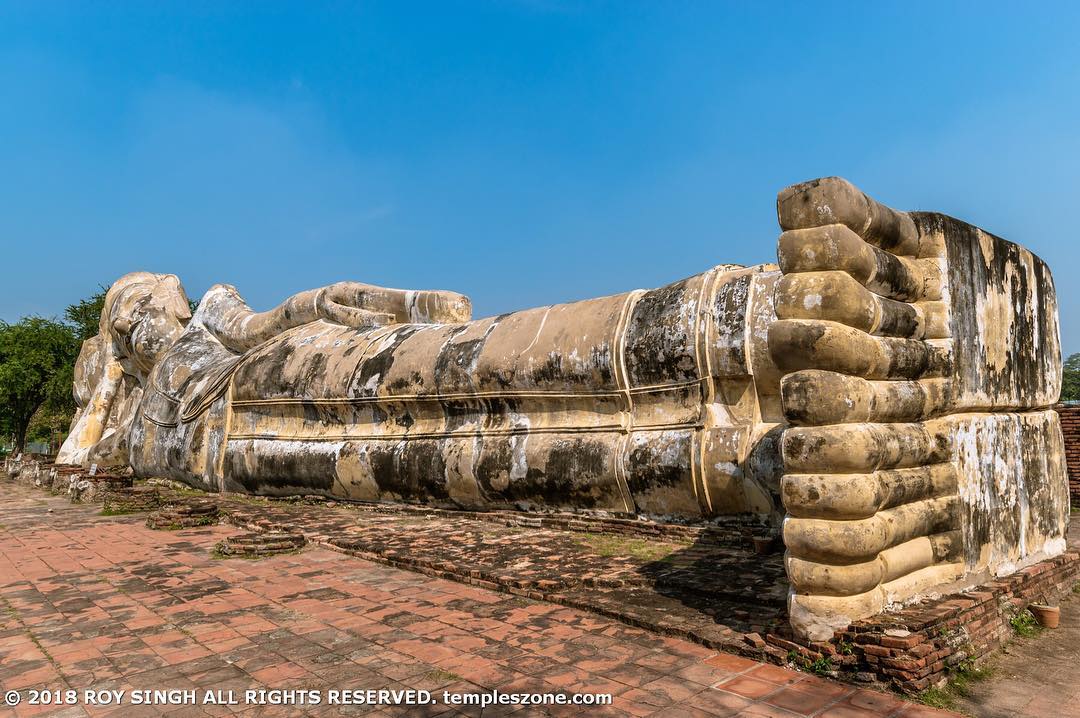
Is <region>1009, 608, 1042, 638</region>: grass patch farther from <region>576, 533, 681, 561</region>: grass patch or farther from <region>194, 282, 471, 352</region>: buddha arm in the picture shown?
<region>194, 282, 471, 352</region>: buddha arm

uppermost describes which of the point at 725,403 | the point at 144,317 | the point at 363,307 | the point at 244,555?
the point at 144,317

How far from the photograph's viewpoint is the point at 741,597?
12.4 ft

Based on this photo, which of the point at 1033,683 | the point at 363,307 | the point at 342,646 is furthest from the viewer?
the point at 363,307

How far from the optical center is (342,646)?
331 cm

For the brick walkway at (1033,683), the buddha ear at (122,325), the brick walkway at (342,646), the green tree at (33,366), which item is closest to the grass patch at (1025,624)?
the brick walkway at (1033,683)

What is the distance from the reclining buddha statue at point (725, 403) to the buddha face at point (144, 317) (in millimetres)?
132

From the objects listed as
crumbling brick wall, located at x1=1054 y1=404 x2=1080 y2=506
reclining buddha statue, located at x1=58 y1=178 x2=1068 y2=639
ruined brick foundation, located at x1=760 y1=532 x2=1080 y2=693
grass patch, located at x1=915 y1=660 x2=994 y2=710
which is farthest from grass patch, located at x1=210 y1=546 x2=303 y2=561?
crumbling brick wall, located at x1=1054 y1=404 x2=1080 y2=506

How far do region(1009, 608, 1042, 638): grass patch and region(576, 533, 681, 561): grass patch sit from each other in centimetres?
191

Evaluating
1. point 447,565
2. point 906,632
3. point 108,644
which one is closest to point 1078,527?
point 906,632

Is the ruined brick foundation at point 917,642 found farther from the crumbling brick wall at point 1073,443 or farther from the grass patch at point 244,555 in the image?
the crumbling brick wall at point 1073,443

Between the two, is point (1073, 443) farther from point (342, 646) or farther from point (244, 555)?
point (244, 555)

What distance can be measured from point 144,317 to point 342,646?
33.7 ft

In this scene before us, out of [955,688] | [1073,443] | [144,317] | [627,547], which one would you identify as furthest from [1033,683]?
[144,317]

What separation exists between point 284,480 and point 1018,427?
6921mm
